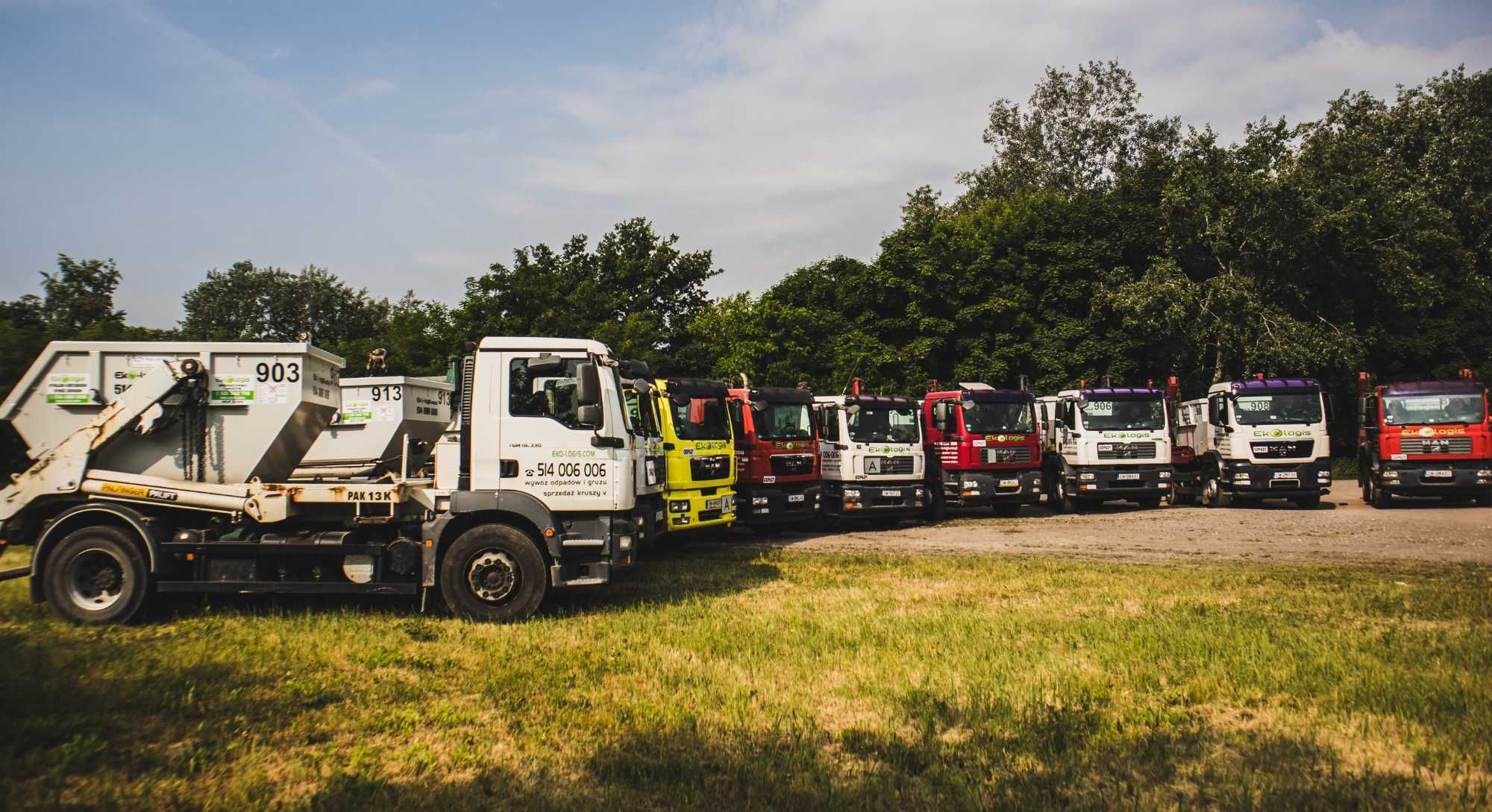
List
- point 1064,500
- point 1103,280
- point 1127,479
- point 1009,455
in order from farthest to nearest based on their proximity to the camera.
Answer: point 1103,280 < point 1064,500 < point 1127,479 < point 1009,455

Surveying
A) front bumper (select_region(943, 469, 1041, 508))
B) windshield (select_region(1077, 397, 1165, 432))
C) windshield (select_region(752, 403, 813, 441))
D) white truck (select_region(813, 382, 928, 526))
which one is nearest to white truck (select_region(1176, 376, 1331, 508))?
windshield (select_region(1077, 397, 1165, 432))

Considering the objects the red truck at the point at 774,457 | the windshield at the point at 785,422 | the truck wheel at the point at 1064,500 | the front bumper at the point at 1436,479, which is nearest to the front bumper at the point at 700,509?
the red truck at the point at 774,457

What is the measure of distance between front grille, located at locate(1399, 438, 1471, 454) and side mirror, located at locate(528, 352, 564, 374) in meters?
18.9

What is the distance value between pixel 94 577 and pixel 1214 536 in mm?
14944

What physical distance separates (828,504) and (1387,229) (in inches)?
1056

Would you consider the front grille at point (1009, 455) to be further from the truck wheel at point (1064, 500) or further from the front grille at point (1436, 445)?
the front grille at point (1436, 445)

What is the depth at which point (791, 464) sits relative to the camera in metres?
16.8

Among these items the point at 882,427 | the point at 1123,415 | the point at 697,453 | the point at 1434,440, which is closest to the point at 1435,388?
the point at 1434,440

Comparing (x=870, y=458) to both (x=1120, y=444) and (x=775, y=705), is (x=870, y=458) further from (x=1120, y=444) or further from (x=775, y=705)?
(x=775, y=705)

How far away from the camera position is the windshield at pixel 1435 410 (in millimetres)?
19672

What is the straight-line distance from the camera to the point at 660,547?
14883 millimetres

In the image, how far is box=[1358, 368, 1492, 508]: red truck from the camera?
19484 mm

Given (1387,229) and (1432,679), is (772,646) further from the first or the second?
(1387,229)

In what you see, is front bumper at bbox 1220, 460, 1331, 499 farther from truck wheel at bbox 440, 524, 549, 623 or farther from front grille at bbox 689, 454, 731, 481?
truck wheel at bbox 440, 524, 549, 623
